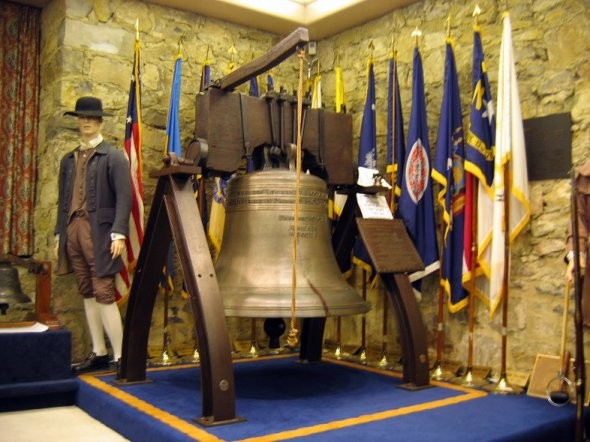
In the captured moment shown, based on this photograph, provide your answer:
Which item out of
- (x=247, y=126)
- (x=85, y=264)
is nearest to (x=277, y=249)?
(x=247, y=126)

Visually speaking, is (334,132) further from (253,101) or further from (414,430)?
(414,430)

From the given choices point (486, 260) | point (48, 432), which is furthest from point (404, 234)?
point (48, 432)

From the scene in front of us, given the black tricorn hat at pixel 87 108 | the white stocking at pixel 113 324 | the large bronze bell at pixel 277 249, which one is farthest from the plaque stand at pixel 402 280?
the black tricorn hat at pixel 87 108

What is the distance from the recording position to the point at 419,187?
4.32 metres

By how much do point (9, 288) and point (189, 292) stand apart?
1272mm

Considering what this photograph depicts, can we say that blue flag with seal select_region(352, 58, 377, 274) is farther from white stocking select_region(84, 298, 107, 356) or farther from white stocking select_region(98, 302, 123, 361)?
white stocking select_region(84, 298, 107, 356)

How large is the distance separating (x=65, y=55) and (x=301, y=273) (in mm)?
2498

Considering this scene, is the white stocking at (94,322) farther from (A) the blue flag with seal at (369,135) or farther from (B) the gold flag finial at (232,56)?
(B) the gold flag finial at (232,56)

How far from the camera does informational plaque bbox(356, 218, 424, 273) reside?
11.9 feet

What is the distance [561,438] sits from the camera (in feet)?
9.89

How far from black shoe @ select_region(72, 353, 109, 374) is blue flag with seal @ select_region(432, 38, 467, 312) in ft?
7.22

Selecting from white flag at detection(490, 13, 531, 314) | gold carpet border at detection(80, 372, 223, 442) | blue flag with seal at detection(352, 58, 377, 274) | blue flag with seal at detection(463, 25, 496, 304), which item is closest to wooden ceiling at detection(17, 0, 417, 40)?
blue flag with seal at detection(352, 58, 377, 274)

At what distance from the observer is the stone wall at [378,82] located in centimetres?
381

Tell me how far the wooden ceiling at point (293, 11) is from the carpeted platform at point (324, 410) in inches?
106
